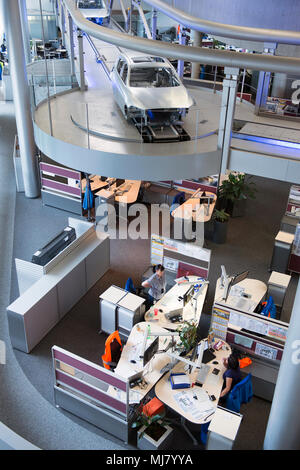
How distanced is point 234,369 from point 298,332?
4.96 feet

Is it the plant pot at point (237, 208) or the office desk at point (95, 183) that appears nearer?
the office desk at point (95, 183)

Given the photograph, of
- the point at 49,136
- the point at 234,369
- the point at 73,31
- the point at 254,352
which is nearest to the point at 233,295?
the point at 254,352

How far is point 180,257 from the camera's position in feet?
27.5

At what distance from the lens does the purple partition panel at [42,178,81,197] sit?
36.3 ft

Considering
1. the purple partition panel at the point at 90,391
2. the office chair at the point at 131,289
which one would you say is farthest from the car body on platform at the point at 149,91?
the purple partition panel at the point at 90,391

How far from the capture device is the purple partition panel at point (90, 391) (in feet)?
18.8

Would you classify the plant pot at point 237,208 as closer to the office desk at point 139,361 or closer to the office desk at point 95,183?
the office desk at point 95,183

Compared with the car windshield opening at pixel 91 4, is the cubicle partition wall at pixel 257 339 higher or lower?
lower

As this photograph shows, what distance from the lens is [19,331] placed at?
7117mm

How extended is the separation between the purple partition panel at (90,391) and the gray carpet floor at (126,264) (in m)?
0.54

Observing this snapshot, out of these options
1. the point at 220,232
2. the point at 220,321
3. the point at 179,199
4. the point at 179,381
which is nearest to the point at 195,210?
the point at 220,232

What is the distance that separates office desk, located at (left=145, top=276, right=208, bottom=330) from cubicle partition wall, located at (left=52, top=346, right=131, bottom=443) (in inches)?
58.8

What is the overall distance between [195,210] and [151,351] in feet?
15.1

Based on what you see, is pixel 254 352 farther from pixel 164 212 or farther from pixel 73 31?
pixel 73 31
